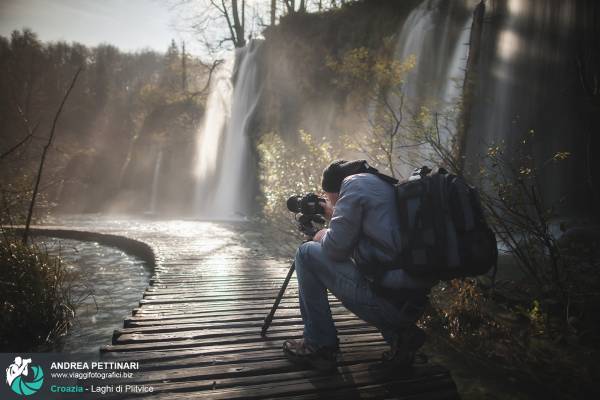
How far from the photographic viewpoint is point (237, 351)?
115 inches

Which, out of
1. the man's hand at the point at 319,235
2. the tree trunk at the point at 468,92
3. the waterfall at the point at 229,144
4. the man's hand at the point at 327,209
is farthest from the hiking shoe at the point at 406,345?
the waterfall at the point at 229,144

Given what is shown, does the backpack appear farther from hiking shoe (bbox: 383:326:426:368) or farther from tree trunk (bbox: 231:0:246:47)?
tree trunk (bbox: 231:0:246:47)

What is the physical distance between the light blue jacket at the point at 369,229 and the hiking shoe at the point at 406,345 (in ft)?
1.37

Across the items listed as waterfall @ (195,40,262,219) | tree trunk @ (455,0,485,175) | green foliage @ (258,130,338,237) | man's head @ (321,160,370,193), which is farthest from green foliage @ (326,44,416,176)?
waterfall @ (195,40,262,219)

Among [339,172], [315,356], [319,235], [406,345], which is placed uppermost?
[339,172]

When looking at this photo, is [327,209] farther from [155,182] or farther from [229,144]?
[155,182]

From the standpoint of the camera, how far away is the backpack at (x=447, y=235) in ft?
6.77

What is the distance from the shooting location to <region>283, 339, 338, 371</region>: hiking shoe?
2596 mm

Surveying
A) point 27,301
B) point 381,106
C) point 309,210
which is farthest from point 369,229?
point 381,106

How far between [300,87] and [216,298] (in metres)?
16.5

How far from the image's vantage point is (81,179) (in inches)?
1138

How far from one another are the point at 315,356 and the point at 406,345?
2.09ft

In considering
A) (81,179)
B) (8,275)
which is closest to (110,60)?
(81,179)

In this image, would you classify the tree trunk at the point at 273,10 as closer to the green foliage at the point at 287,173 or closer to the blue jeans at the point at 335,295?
the green foliage at the point at 287,173
